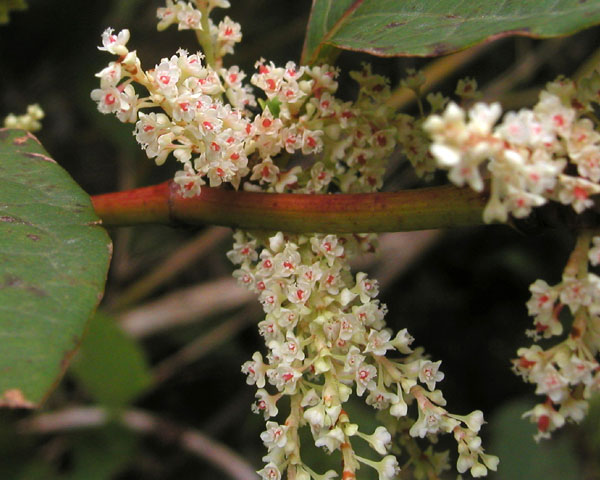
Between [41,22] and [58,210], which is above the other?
[58,210]

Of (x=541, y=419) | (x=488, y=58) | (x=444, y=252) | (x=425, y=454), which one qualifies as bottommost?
(x=444, y=252)

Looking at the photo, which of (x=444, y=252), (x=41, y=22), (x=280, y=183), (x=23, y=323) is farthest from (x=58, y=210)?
(x=444, y=252)

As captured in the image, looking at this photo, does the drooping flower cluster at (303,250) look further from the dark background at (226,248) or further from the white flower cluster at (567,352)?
the dark background at (226,248)

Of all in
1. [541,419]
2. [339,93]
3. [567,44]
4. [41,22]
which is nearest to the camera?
[541,419]

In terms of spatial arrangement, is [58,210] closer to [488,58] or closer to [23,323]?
[23,323]

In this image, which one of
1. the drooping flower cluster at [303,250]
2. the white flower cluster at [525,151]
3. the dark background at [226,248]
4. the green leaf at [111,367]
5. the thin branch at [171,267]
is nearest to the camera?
the white flower cluster at [525,151]

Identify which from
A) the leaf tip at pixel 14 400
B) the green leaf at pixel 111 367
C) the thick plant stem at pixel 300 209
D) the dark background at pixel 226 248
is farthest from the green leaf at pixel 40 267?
the dark background at pixel 226 248
